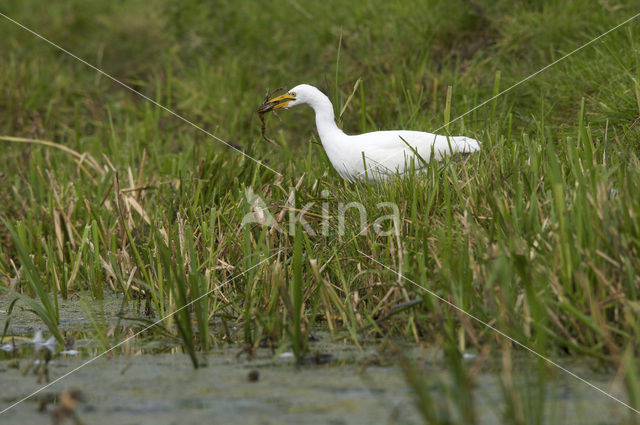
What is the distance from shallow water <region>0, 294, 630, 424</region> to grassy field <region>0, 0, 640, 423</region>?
0.34ft

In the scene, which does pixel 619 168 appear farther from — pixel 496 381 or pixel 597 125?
pixel 597 125

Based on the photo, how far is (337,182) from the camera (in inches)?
190

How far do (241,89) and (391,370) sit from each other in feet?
15.9

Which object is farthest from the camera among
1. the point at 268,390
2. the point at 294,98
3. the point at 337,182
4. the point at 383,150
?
the point at 294,98

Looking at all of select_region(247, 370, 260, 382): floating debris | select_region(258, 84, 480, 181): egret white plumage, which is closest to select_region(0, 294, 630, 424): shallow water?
select_region(247, 370, 260, 382): floating debris

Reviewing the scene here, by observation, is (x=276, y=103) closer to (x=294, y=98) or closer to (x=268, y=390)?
(x=294, y=98)

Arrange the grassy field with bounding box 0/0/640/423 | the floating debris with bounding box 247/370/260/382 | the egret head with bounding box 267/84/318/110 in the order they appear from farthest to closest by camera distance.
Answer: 1. the egret head with bounding box 267/84/318/110
2. the grassy field with bounding box 0/0/640/423
3. the floating debris with bounding box 247/370/260/382

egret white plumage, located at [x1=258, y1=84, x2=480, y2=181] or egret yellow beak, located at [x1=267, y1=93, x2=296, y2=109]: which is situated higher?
egret yellow beak, located at [x1=267, y1=93, x2=296, y2=109]

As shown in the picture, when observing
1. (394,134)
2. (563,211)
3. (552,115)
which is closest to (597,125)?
(552,115)

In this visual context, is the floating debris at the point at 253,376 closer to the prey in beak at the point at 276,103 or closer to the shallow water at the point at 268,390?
the shallow water at the point at 268,390

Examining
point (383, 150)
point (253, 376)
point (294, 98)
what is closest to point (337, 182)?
point (383, 150)

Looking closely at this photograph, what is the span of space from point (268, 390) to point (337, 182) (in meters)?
2.27

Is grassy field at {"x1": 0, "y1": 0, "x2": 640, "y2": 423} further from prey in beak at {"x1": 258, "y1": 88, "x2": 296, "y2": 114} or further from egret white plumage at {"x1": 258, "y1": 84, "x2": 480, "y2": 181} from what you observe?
prey in beak at {"x1": 258, "y1": 88, "x2": 296, "y2": 114}

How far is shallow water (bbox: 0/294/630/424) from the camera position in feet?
7.92
